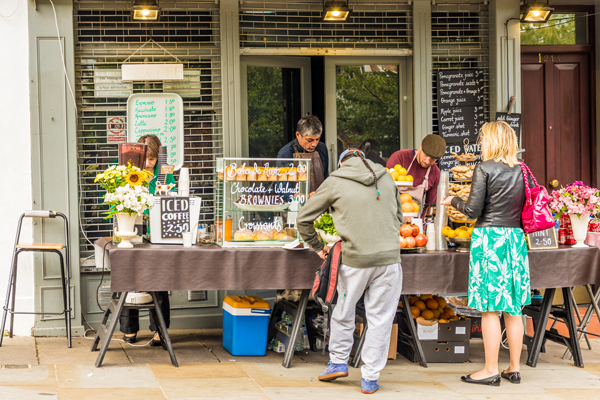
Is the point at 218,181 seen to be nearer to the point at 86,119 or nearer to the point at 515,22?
the point at 86,119

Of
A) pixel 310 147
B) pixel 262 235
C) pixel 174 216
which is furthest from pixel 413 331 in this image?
pixel 174 216

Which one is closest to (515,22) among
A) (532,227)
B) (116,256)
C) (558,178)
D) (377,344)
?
(558,178)

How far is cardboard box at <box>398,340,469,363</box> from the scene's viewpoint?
5.71 meters

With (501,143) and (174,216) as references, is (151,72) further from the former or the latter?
(501,143)

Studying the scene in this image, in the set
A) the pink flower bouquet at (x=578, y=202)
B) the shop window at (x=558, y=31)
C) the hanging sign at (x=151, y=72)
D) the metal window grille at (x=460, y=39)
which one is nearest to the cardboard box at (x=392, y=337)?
the pink flower bouquet at (x=578, y=202)

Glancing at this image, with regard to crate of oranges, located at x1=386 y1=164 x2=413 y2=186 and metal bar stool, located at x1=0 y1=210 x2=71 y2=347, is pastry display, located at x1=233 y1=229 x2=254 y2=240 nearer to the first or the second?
crate of oranges, located at x1=386 y1=164 x2=413 y2=186

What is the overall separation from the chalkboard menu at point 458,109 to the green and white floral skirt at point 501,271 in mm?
2547

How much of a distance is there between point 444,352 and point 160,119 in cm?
369

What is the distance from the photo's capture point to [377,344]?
15.3 feet

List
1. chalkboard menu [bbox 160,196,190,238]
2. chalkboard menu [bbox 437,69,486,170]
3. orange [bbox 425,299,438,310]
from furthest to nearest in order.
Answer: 1. chalkboard menu [bbox 437,69,486,170]
2. orange [bbox 425,299,438,310]
3. chalkboard menu [bbox 160,196,190,238]

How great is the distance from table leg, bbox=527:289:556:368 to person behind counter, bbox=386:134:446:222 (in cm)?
140

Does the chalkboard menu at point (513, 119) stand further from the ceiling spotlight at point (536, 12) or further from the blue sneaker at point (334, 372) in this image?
the blue sneaker at point (334, 372)

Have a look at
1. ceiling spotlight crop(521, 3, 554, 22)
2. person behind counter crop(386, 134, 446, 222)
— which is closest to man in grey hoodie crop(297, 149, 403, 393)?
person behind counter crop(386, 134, 446, 222)

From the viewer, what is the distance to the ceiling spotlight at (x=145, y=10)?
6613mm
